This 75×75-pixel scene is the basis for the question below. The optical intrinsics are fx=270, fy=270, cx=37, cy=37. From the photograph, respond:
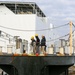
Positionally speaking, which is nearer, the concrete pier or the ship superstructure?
the concrete pier

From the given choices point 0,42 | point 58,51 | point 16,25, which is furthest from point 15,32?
point 58,51

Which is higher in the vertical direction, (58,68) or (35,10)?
(35,10)

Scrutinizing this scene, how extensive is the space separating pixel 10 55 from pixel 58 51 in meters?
3.11

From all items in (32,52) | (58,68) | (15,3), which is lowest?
(58,68)

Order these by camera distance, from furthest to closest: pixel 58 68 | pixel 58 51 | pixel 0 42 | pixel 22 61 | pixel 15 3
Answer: pixel 15 3 → pixel 0 42 → pixel 58 51 → pixel 58 68 → pixel 22 61

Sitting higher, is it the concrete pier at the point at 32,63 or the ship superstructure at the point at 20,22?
the ship superstructure at the point at 20,22

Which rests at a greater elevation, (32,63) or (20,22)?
(20,22)

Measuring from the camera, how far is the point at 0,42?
127ft

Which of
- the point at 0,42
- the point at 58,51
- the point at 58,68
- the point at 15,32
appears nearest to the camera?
the point at 58,68

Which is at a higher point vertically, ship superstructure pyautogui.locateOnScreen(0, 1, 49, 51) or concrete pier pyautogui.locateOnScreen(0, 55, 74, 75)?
ship superstructure pyautogui.locateOnScreen(0, 1, 49, 51)

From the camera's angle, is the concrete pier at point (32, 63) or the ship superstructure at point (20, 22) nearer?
the concrete pier at point (32, 63)

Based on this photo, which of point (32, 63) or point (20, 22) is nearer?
point (32, 63)

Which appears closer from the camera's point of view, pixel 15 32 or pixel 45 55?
pixel 45 55

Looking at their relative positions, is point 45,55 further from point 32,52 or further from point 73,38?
point 73,38
